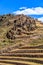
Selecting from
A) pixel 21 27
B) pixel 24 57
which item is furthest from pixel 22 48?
pixel 21 27

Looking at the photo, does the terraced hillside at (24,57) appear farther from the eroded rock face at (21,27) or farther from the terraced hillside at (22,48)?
the eroded rock face at (21,27)

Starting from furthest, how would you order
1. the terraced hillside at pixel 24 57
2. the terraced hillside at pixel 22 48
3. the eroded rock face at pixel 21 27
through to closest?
the eroded rock face at pixel 21 27, the terraced hillside at pixel 22 48, the terraced hillside at pixel 24 57

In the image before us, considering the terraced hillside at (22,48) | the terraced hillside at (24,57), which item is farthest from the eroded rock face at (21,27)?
the terraced hillside at (24,57)

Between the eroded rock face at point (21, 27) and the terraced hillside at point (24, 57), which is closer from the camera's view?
the terraced hillside at point (24, 57)

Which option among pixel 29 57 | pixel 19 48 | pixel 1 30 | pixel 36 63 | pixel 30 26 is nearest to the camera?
pixel 36 63

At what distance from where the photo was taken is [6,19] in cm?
11312

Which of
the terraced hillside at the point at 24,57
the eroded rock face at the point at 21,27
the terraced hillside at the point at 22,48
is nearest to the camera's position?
the terraced hillside at the point at 24,57

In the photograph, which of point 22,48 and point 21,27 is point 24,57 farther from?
point 21,27

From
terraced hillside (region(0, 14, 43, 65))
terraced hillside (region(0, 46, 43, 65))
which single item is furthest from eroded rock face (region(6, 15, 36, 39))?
terraced hillside (region(0, 46, 43, 65))

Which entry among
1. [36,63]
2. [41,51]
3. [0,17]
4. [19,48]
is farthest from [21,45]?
[0,17]

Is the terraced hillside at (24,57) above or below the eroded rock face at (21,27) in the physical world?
below

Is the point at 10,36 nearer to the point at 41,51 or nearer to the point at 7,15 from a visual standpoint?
the point at 41,51

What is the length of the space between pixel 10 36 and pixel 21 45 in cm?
1790

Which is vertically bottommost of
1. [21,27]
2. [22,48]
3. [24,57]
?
[24,57]
